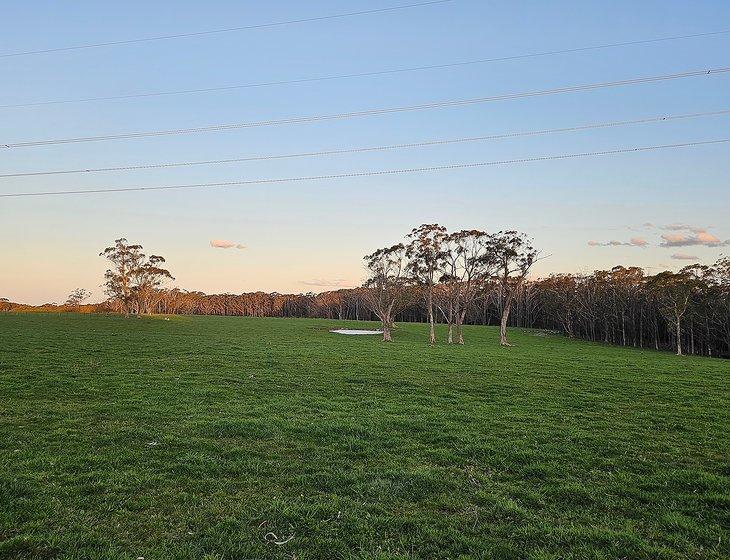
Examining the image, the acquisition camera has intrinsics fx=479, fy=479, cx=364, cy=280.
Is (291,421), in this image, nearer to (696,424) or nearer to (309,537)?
(309,537)

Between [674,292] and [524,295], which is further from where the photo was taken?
[524,295]

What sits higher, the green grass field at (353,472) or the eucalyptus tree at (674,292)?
the eucalyptus tree at (674,292)

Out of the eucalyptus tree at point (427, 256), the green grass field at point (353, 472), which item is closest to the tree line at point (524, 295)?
the eucalyptus tree at point (427, 256)

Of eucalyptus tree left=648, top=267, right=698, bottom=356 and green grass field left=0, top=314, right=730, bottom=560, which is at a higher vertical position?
eucalyptus tree left=648, top=267, right=698, bottom=356

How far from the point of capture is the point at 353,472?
789 centimetres

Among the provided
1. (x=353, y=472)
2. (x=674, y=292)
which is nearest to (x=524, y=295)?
(x=674, y=292)

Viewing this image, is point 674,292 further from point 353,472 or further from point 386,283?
point 353,472

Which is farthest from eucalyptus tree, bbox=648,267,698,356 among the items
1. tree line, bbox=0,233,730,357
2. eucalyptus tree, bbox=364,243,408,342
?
eucalyptus tree, bbox=364,243,408,342

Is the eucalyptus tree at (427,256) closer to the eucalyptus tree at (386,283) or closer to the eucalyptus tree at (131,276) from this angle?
the eucalyptus tree at (386,283)

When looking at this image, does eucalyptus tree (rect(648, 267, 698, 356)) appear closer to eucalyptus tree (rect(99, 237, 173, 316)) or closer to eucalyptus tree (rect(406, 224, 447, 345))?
eucalyptus tree (rect(406, 224, 447, 345))

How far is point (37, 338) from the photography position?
104ft

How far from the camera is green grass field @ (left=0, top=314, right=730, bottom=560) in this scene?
18.3 ft

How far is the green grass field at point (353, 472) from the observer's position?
5582 millimetres

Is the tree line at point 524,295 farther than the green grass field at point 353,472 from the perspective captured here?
Yes
